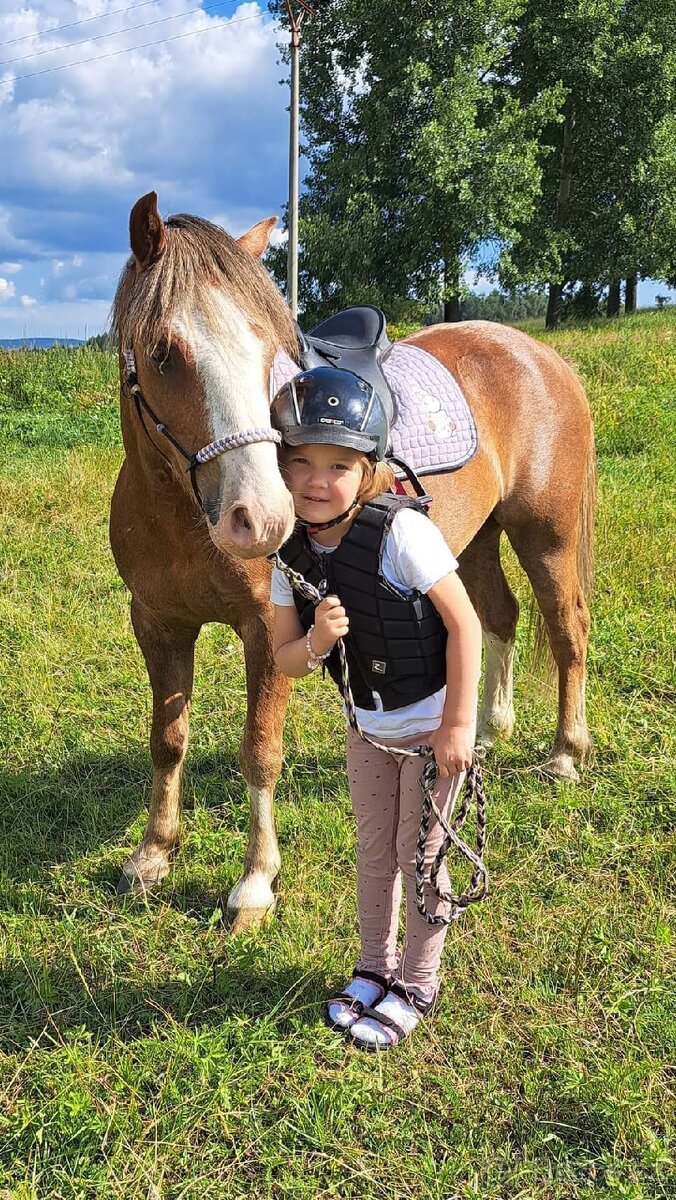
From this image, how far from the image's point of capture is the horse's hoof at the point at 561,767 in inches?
131

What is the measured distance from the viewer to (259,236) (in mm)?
2592

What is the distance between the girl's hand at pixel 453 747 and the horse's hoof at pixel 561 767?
5.45 ft

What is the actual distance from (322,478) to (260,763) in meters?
1.16

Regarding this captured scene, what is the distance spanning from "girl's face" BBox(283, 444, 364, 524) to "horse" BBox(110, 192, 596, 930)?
50 millimetres

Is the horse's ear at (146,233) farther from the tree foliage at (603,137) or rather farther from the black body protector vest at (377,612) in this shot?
the tree foliage at (603,137)

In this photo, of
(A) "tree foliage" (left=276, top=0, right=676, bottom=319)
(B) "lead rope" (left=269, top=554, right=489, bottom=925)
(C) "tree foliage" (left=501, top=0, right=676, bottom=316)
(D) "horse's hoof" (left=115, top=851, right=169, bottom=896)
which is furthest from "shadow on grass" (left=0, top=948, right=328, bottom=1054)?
(C) "tree foliage" (left=501, top=0, right=676, bottom=316)

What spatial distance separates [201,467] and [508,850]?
5.92ft

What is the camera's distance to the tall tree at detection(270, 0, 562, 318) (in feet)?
62.6

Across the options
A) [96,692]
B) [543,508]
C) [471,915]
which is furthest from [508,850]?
[96,692]

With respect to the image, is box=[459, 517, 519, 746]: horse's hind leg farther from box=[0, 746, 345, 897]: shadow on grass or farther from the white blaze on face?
the white blaze on face

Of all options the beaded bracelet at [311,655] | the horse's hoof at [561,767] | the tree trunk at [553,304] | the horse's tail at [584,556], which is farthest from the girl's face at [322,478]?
the tree trunk at [553,304]

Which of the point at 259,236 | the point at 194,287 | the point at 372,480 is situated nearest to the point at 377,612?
the point at 372,480

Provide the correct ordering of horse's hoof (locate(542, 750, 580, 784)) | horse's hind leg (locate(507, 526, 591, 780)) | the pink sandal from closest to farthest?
the pink sandal < horse's hoof (locate(542, 750, 580, 784)) < horse's hind leg (locate(507, 526, 591, 780))

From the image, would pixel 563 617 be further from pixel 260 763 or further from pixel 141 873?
pixel 141 873
